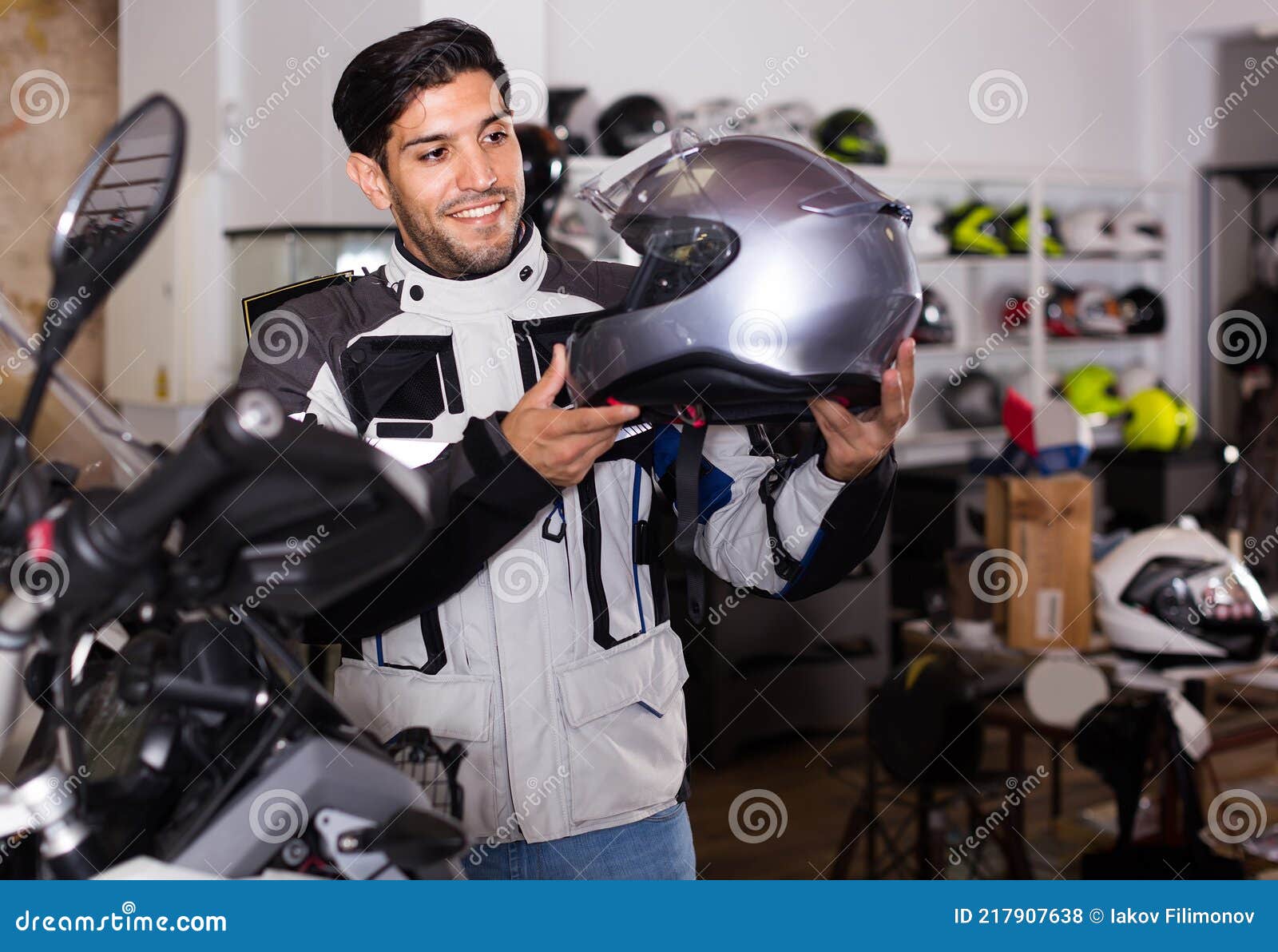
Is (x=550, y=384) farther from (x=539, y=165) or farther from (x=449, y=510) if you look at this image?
(x=539, y=165)

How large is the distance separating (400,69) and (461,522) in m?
0.41

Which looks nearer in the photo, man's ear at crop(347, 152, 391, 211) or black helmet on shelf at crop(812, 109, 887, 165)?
man's ear at crop(347, 152, 391, 211)

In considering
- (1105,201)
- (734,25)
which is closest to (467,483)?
(734,25)

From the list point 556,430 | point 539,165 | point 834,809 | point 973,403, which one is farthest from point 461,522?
point 973,403

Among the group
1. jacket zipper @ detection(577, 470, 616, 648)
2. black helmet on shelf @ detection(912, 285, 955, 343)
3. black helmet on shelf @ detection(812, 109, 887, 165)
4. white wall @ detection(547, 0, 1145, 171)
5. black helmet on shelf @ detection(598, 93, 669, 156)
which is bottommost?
jacket zipper @ detection(577, 470, 616, 648)

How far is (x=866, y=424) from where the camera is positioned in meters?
1.18

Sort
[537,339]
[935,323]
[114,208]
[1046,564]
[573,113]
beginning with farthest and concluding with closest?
[935,323] < [573,113] < [1046,564] < [537,339] < [114,208]

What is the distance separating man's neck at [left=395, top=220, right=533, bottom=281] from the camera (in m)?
1.26

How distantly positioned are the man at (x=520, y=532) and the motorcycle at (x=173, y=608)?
0.37 metres

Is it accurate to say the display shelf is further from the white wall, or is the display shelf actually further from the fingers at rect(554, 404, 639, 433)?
the fingers at rect(554, 404, 639, 433)

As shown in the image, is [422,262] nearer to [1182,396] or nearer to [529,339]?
[529,339]

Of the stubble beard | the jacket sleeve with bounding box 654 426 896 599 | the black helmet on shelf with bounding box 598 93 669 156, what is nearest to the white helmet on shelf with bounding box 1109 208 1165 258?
the black helmet on shelf with bounding box 598 93 669 156

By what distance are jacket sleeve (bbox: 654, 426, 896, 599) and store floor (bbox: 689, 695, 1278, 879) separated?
1416 millimetres
